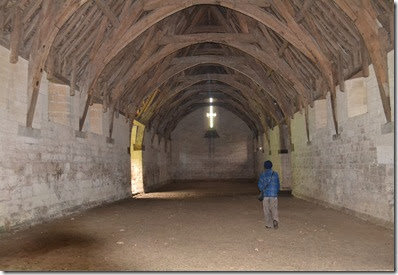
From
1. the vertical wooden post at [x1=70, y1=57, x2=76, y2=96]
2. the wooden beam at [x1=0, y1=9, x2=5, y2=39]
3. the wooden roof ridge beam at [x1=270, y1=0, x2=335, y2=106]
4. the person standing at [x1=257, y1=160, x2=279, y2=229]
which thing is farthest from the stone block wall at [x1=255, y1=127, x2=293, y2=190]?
the wooden beam at [x1=0, y1=9, x2=5, y2=39]

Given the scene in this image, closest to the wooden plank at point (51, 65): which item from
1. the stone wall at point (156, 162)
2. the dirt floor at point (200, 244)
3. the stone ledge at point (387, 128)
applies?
the dirt floor at point (200, 244)

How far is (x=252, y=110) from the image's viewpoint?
65.2 ft

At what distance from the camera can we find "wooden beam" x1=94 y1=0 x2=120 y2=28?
7.59m

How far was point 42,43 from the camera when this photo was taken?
6863 millimetres

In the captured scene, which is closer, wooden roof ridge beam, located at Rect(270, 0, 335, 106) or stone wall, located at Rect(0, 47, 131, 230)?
stone wall, located at Rect(0, 47, 131, 230)

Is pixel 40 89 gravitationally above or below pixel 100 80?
below

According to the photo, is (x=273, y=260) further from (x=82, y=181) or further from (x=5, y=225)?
(x=82, y=181)

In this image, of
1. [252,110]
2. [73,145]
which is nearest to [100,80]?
[73,145]

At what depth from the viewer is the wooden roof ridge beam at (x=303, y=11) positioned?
7594 mm

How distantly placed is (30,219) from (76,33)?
4.13 metres

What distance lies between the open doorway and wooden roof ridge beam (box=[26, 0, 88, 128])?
9.35 metres

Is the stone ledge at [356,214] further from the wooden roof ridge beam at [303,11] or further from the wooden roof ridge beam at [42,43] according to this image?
the wooden roof ridge beam at [42,43]

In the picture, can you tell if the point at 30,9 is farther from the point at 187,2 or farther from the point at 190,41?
the point at 190,41

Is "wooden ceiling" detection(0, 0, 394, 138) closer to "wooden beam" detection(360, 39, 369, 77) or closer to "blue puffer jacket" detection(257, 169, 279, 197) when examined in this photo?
"wooden beam" detection(360, 39, 369, 77)
